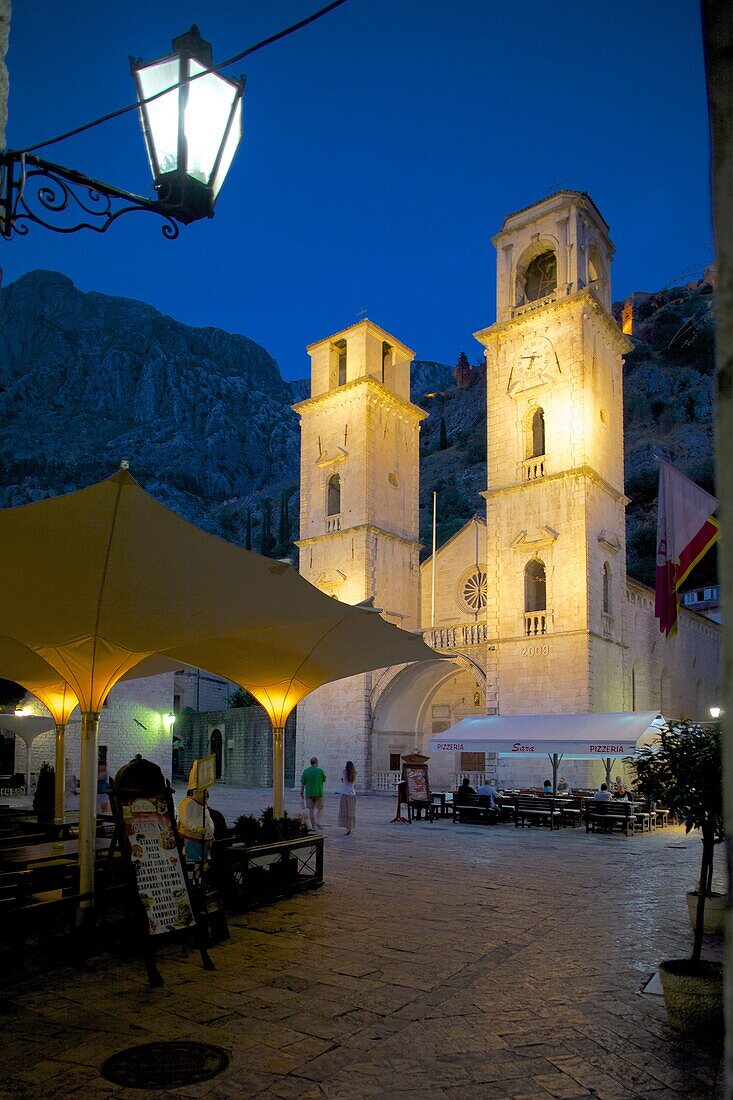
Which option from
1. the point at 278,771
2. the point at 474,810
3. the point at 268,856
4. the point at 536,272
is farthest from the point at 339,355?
the point at 268,856

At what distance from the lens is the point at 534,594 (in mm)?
26172

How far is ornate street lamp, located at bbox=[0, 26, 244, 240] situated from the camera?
Answer: 4426 millimetres

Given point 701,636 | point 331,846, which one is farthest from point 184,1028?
point 701,636

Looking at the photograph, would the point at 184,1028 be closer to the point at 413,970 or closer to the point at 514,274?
the point at 413,970

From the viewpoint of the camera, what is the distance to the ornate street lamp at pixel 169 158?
443 centimetres

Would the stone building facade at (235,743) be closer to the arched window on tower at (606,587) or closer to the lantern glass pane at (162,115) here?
the arched window on tower at (606,587)

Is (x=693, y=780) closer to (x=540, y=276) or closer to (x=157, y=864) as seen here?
(x=157, y=864)

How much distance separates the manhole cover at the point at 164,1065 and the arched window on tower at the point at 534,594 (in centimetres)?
2121

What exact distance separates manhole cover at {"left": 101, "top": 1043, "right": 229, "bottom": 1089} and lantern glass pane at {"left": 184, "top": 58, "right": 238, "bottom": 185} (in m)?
4.97

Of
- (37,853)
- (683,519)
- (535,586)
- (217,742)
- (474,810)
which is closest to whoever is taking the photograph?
(37,853)

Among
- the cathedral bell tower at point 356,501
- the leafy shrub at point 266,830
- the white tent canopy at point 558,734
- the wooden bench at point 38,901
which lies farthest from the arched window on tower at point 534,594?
the wooden bench at point 38,901

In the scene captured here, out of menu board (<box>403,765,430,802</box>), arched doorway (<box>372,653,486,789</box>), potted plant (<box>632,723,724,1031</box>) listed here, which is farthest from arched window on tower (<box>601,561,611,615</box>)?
potted plant (<box>632,723,724,1031</box>)

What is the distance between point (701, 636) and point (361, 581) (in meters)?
16.1

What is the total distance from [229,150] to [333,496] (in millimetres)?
28412
